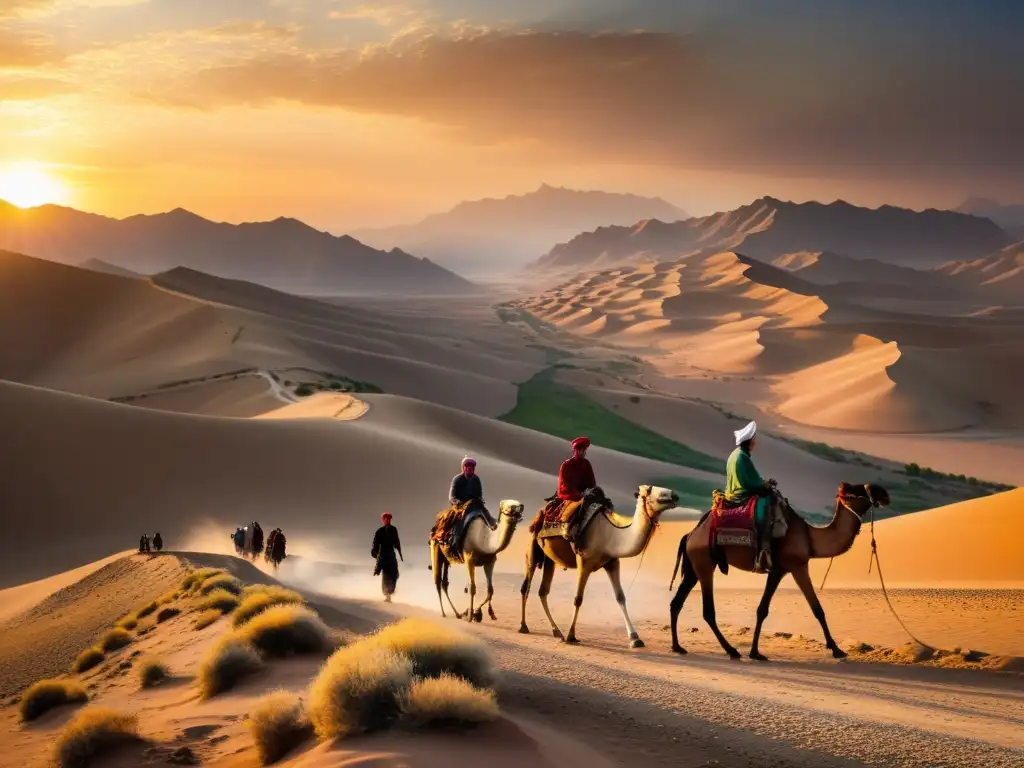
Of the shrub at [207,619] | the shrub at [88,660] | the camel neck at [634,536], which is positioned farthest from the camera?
the shrub at [88,660]

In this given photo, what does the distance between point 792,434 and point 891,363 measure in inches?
798

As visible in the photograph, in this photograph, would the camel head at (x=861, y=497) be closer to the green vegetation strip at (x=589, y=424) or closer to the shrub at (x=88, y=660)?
the shrub at (x=88, y=660)

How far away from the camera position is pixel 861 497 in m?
11.8

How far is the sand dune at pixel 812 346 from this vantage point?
73.9 meters

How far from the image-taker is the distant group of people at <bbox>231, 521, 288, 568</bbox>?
2375 centimetres

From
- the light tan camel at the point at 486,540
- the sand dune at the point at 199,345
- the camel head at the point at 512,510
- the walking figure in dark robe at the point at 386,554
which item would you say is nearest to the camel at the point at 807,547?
the camel head at the point at 512,510

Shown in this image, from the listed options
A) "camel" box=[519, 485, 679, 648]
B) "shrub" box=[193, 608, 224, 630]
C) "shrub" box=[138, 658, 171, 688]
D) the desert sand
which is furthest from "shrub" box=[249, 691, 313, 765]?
"shrub" box=[193, 608, 224, 630]

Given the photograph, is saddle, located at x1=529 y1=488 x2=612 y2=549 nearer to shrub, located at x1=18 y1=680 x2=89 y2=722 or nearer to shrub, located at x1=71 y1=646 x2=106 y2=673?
shrub, located at x1=18 y1=680 x2=89 y2=722

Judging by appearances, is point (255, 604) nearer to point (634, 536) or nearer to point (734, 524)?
point (634, 536)

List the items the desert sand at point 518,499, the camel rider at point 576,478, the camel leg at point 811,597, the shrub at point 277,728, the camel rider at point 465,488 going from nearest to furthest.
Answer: the shrub at point 277,728
the desert sand at point 518,499
the camel leg at point 811,597
the camel rider at point 576,478
the camel rider at point 465,488

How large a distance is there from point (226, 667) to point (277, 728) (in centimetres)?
343

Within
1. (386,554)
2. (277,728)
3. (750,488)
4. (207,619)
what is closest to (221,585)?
(207,619)

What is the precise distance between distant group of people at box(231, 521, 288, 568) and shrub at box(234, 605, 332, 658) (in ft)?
40.6

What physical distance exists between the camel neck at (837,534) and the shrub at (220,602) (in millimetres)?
9565
